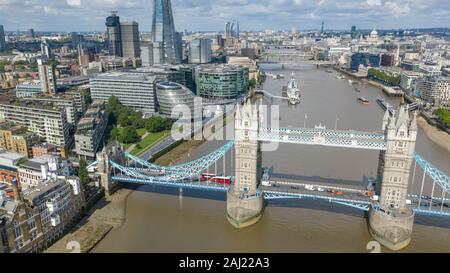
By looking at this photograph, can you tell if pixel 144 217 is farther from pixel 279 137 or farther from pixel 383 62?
pixel 383 62

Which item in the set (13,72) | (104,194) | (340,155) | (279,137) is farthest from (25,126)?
(13,72)

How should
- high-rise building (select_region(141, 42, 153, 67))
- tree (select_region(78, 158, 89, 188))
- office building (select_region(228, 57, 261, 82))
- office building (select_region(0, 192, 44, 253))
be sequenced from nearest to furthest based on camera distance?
office building (select_region(0, 192, 44, 253)) → tree (select_region(78, 158, 89, 188)) → office building (select_region(228, 57, 261, 82)) → high-rise building (select_region(141, 42, 153, 67))

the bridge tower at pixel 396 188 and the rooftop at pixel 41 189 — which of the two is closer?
the rooftop at pixel 41 189

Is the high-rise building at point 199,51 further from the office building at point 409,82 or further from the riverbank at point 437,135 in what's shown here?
the riverbank at point 437,135

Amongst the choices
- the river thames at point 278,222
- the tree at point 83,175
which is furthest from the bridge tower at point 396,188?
the tree at point 83,175

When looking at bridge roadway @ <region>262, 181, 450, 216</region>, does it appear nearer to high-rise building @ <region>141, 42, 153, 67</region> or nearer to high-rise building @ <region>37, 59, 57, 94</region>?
high-rise building @ <region>37, 59, 57, 94</region>

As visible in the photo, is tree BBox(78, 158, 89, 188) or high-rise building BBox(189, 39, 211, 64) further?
high-rise building BBox(189, 39, 211, 64)

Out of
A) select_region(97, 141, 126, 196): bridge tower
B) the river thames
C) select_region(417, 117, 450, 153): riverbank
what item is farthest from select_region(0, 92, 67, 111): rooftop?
select_region(417, 117, 450, 153): riverbank
